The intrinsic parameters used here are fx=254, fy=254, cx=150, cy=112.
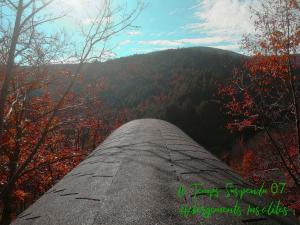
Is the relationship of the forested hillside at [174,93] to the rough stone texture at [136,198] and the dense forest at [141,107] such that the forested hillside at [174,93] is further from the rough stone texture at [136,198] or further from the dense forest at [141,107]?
the rough stone texture at [136,198]

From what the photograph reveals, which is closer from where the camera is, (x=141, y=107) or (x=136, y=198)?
(x=136, y=198)

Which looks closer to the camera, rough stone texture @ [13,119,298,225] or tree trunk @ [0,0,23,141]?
rough stone texture @ [13,119,298,225]

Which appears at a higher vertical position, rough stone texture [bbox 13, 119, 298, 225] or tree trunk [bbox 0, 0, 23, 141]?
tree trunk [bbox 0, 0, 23, 141]

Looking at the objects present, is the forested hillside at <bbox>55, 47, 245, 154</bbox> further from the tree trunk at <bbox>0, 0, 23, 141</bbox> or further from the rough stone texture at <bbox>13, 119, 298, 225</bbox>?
the rough stone texture at <bbox>13, 119, 298, 225</bbox>

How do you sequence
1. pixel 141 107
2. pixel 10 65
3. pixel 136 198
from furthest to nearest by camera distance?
pixel 141 107 → pixel 10 65 → pixel 136 198

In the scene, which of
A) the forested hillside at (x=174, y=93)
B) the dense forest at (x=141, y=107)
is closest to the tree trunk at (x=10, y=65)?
the dense forest at (x=141, y=107)

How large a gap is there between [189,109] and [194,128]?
641cm

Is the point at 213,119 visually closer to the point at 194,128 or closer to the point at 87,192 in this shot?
the point at 194,128

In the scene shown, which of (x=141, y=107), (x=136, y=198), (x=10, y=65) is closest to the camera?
(x=136, y=198)

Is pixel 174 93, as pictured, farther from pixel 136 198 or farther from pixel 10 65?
pixel 136 198

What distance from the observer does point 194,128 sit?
272ft

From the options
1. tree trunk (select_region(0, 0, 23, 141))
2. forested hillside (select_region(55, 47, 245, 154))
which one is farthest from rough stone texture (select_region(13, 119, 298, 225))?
forested hillside (select_region(55, 47, 245, 154))

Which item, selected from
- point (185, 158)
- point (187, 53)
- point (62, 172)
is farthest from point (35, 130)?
point (187, 53)

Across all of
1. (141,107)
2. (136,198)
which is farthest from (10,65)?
(141,107)
